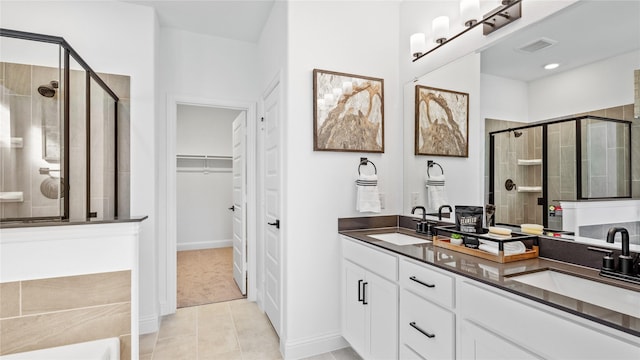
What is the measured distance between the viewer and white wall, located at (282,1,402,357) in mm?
2268

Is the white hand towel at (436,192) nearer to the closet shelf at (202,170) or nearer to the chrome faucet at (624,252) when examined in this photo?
the chrome faucet at (624,252)

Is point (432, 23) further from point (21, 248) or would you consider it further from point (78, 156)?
point (21, 248)

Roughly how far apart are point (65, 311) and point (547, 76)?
2728mm

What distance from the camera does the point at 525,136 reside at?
66.9 inches

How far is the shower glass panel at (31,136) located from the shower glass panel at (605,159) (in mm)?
2667

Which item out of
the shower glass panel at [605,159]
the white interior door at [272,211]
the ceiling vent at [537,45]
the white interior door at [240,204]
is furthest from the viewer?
the white interior door at [240,204]

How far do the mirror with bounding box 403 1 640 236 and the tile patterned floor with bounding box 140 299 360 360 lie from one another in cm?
175

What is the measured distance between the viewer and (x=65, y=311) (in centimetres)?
155

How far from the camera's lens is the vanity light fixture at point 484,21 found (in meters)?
1.70

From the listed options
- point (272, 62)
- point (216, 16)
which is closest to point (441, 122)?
point (272, 62)

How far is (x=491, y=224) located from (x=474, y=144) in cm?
53

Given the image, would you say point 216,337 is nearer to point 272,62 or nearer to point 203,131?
point 272,62

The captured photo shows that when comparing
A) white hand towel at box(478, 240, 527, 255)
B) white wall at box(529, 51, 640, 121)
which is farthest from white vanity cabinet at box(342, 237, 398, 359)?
white wall at box(529, 51, 640, 121)

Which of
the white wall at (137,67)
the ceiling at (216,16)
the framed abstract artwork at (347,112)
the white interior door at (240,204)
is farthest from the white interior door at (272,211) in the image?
the white wall at (137,67)
